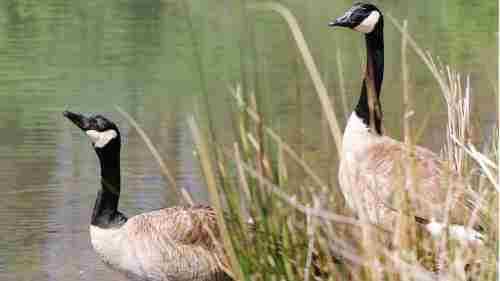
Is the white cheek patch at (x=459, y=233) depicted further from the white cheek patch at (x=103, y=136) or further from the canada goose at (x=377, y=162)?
the white cheek patch at (x=103, y=136)

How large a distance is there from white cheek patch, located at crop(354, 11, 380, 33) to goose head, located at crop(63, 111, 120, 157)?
64.9 inches

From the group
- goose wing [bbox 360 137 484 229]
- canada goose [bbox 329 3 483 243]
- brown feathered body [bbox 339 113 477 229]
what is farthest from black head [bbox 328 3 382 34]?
goose wing [bbox 360 137 484 229]

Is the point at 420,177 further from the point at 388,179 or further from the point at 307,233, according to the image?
the point at 307,233

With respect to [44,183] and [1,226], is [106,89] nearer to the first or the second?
[44,183]

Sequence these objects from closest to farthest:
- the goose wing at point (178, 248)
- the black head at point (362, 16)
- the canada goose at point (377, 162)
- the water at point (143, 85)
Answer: the canada goose at point (377, 162), the goose wing at point (178, 248), the black head at point (362, 16), the water at point (143, 85)

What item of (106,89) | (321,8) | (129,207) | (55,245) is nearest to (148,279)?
(55,245)

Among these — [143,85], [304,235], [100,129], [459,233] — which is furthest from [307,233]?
[143,85]

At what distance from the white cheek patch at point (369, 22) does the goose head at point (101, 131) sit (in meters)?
1.65

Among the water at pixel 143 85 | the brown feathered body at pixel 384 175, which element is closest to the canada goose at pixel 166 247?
the water at pixel 143 85

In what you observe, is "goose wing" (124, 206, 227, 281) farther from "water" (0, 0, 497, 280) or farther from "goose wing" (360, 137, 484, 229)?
"goose wing" (360, 137, 484, 229)

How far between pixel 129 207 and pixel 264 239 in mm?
5011

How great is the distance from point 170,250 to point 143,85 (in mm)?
7393

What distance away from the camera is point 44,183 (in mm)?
9828

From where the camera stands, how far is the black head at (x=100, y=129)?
7277 mm
